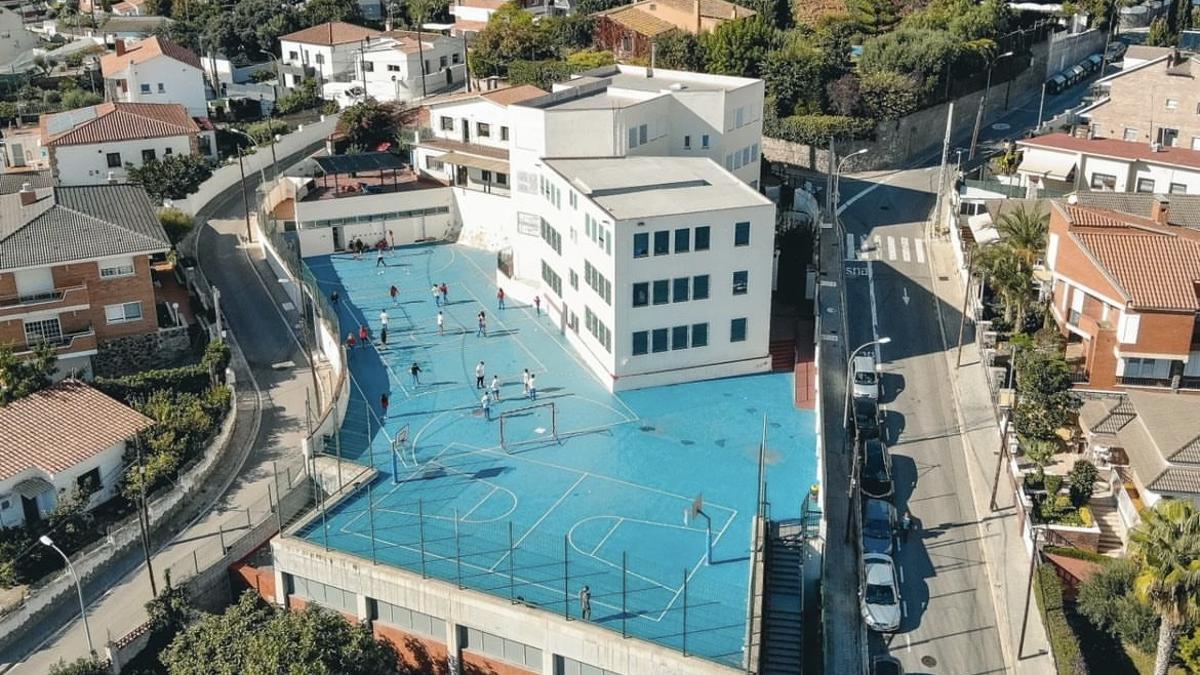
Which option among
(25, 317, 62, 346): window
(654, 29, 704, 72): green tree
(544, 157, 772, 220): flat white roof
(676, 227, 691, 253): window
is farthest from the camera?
(654, 29, 704, 72): green tree

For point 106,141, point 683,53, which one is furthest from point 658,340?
point 106,141

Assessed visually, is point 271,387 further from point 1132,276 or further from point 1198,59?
point 1198,59

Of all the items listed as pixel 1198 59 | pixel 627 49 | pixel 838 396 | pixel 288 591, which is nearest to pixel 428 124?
pixel 627 49

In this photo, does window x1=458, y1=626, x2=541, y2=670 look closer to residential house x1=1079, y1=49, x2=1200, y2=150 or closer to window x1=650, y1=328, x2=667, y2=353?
window x1=650, y1=328, x2=667, y2=353

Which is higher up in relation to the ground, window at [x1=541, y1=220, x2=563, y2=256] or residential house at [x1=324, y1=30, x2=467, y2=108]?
residential house at [x1=324, y1=30, x2=467, y2=108]

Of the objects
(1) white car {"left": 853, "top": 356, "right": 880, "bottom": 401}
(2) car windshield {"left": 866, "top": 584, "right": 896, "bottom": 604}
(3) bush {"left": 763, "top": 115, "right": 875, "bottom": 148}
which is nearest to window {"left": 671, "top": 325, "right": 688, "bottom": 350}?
(1) white car {"left": 853, "top": 356, "right": 880, "bottom": 401}

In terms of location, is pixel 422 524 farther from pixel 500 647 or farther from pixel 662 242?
pixel 662 242
